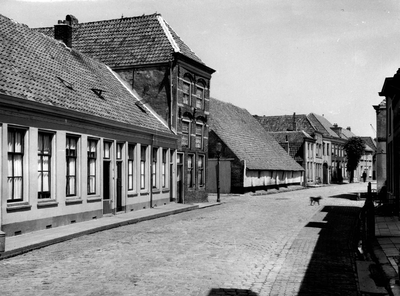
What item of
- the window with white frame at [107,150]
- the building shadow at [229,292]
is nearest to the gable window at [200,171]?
the window with white frame at [107,150]

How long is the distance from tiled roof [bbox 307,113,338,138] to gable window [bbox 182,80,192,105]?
147ft

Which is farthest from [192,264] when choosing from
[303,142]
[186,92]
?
[303,142]

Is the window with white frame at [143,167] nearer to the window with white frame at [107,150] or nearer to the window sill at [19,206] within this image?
the window with white frame at [107,150]

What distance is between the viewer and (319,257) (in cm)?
1076

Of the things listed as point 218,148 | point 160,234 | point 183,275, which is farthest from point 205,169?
point 183,275

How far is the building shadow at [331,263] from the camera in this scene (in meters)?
7.87

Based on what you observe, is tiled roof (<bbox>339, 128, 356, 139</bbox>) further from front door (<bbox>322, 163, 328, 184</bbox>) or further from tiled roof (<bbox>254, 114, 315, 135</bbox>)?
tiled roof (<bbox>254, 114, 315, 135</bbox>)

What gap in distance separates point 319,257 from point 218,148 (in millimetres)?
20460

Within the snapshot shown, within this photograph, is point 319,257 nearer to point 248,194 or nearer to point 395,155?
point 395,155

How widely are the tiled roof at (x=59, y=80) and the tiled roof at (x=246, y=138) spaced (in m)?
14.3

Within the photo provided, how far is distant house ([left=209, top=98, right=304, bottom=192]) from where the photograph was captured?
128ft

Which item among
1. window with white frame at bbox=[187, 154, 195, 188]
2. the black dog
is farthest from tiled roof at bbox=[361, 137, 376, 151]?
window with white frame at bbox=[187, 154, 195, 188]

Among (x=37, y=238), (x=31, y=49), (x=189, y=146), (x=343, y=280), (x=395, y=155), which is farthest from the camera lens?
(x=189, y=146)

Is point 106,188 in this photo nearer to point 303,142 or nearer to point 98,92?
point 98,92
